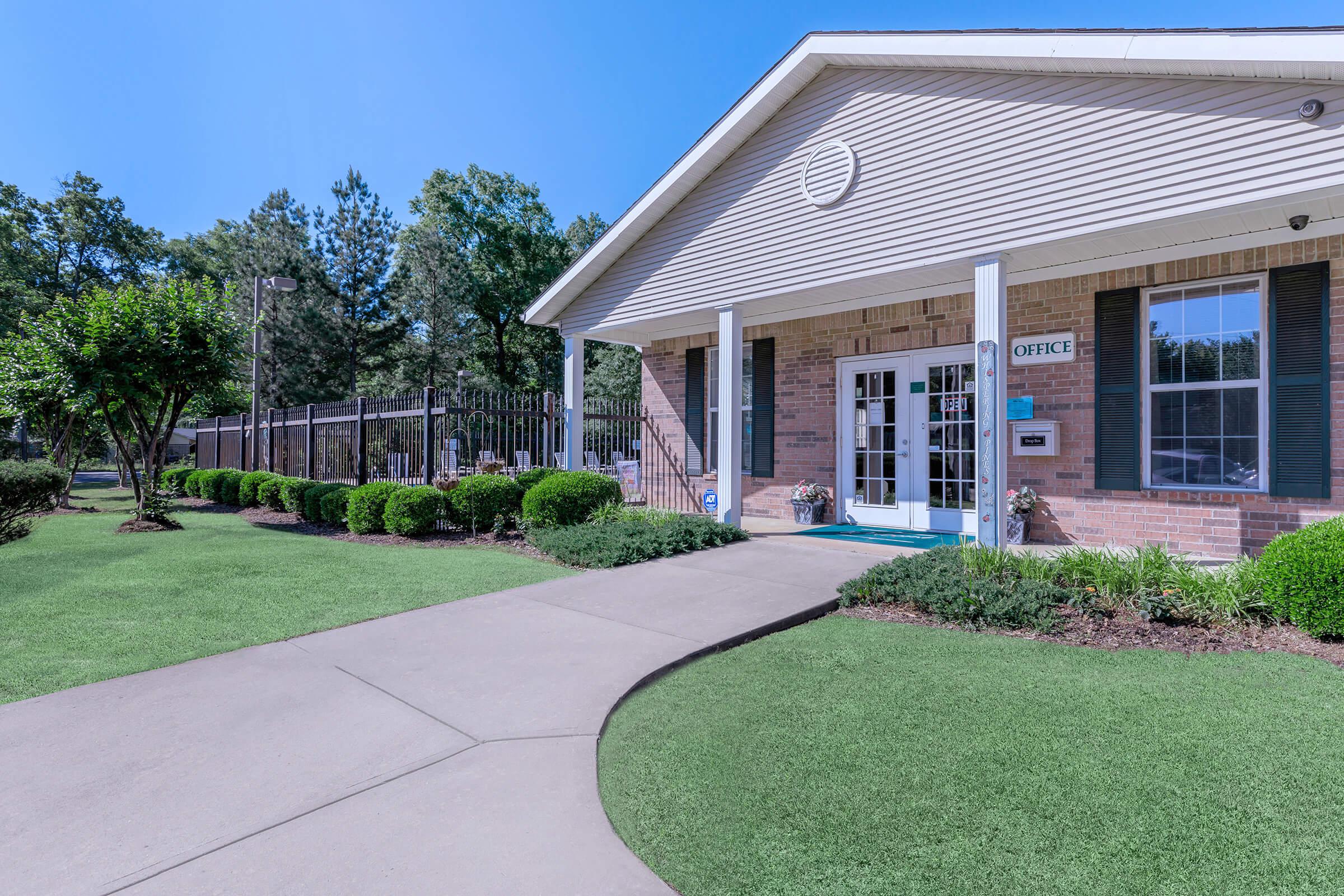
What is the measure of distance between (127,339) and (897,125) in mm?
10514

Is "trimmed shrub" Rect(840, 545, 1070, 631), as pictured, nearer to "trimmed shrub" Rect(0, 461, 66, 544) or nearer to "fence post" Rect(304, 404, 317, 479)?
"trimmed shrub" Rect(0, 461, 66, 544)

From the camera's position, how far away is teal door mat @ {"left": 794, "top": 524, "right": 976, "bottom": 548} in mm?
7848

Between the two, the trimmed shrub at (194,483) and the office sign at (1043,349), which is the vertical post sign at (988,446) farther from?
the trimmed shrub at (194,483)

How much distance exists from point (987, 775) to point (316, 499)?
10.7 metres

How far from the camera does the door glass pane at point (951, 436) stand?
856 cm

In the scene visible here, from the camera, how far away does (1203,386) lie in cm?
679

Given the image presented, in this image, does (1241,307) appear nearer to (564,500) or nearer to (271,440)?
(564,500)

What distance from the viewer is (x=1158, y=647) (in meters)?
4.30

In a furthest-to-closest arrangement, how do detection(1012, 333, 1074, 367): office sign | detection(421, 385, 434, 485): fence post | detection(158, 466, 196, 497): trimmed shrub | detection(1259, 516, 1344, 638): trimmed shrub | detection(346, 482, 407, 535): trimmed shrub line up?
detection(158, 466, 196, 497): trimmed shrub
detection(421, 385, 434, 485): fence post
detection(346, 482, 407, 535): trimmed shrub
detection(1012, 333, 1074, 367): office sign
detection(1259, 516, 1344, 638): trimmed shrub

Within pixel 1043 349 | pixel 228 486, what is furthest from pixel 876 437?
pixel 228 486

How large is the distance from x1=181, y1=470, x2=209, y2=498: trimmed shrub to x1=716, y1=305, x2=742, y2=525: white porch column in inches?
516

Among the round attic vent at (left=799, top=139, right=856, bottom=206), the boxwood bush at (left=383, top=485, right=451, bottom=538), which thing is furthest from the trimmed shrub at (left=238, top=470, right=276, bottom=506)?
the round attic vent at (left=799, top=139, right=856, bottom=206)

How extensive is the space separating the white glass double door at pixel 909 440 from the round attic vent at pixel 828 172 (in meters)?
2.69

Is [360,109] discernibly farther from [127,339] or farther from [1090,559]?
[1090,559]
